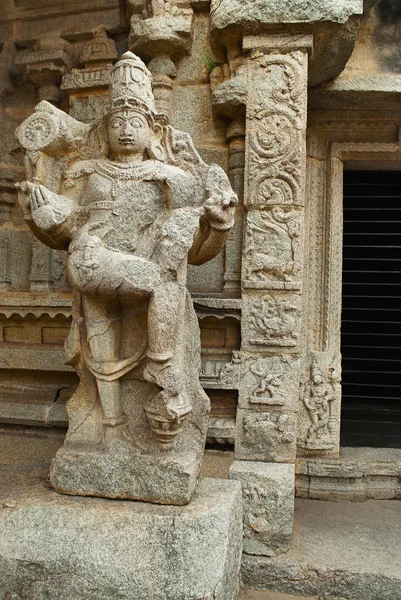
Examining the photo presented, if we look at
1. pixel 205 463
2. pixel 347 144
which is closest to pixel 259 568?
pixel 205 463

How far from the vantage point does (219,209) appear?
2477 millimetres

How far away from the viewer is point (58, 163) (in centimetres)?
278

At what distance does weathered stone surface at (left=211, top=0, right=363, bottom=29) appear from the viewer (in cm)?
302

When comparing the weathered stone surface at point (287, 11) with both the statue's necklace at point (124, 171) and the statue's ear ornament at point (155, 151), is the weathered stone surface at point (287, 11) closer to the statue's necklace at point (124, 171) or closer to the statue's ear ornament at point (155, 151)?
the statue's ear ornament at point (155, 151)

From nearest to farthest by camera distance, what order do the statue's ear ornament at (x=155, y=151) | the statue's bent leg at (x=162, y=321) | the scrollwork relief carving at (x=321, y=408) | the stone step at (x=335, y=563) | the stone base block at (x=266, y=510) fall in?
the statue's bent leg at (x=162, y=321), the statue's ear ornament at (x=155, y=151), the stone step at (x=335, y=563), the stone base block at (x=266, y=510), the scrollwork relief carving at (x=321, y=408)

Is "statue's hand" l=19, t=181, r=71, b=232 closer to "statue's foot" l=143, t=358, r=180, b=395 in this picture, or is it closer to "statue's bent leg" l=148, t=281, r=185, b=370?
"statue's bent leg" l=148, t=281, r=185, b=370

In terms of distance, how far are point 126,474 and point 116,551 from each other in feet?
1.16

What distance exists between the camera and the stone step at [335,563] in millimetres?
2785

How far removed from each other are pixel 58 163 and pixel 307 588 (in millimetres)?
2754

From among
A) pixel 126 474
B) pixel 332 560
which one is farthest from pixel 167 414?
pixel 332 560

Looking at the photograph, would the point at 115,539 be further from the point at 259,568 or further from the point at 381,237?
the point at 381,237

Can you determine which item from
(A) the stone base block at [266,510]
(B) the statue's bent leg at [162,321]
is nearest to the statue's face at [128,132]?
(B) the statue's bent leg at [162,321]

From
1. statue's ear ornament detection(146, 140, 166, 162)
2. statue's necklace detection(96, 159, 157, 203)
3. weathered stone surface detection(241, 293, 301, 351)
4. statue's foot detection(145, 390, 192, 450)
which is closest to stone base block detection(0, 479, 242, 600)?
statue's foot detection(145, 390, 192, 450)

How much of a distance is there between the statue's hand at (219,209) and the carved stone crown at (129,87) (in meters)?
0.61
